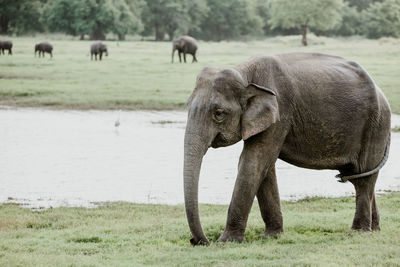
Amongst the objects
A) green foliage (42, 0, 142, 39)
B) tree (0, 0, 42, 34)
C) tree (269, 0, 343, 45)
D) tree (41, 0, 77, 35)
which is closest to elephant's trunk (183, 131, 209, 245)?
tree (269, 0, 343, 45)

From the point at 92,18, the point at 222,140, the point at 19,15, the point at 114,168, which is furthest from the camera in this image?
A: the point at 19,15

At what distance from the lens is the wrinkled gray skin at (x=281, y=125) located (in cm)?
685

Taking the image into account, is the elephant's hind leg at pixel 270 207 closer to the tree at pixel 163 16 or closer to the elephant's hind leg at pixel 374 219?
the elephant's hind leg at pixel 374 219

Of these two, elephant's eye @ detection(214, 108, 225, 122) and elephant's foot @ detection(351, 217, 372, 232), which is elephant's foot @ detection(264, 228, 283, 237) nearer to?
elephant's foot @ detection(351, 217, 372, 232)

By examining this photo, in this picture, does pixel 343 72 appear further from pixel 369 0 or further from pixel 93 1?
pixel 369 0

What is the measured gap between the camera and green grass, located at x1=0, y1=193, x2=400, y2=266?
6.49m

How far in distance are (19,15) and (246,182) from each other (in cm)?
8940

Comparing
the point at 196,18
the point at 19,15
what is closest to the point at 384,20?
the point at 196,18

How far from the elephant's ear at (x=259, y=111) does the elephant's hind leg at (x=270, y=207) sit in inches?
38.6

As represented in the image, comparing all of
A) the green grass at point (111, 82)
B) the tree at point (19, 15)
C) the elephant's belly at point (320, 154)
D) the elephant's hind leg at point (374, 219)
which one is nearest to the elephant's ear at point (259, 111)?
the elephant's belly at point (320, 154)

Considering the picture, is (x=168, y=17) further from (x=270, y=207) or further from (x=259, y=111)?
(x=259, y=111)

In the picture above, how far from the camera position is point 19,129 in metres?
18.3

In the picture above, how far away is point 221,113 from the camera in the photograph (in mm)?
6871

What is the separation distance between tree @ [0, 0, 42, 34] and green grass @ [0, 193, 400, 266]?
281 feet
